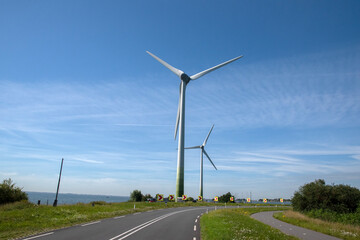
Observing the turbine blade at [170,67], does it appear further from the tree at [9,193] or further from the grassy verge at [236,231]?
the grassy verge at [236,231]

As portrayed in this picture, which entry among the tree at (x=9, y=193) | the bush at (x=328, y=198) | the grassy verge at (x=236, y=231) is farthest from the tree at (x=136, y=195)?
the grassy verge at (x=236, y=231)

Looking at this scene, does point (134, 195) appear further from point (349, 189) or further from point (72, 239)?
point (72, 239)

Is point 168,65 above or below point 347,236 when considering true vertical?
above

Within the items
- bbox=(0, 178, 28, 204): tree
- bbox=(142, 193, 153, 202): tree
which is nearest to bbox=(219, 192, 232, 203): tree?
bbox=(142, 193, 153, 202): tree

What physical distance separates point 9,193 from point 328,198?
155ft

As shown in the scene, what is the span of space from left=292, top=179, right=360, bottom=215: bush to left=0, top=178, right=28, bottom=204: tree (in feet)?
148

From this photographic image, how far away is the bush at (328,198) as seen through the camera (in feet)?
111

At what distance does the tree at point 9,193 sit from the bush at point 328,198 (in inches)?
1772

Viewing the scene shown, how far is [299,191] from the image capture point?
41344mm

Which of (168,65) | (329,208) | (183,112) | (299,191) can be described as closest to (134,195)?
(183,112)

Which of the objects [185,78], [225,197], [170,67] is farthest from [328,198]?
[225,197]

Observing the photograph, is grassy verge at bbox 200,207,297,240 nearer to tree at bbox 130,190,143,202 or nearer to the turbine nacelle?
the turbine nacelle

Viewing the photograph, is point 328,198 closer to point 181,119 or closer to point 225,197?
point 181,119

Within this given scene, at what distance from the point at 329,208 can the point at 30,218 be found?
123ft
